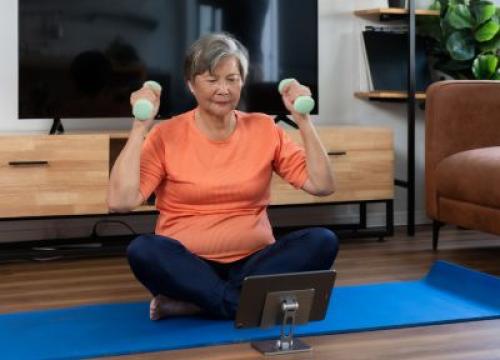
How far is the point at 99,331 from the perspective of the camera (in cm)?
235

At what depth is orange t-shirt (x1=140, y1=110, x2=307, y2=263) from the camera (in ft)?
8.01

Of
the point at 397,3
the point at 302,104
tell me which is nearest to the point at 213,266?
the point at 302,104

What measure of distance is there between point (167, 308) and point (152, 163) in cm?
40

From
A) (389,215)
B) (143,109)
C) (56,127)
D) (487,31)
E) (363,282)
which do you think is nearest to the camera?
(143,109)

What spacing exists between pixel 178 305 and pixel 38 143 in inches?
50.7

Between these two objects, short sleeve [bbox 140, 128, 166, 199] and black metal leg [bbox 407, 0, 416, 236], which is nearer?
short sleeve [bbox 140, 128, 166, 199]

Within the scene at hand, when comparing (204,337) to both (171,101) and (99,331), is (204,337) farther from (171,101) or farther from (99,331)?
(171,101)

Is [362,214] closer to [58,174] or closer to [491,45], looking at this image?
[491,45]

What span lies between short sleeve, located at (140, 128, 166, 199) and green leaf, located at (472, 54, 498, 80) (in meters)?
2.27

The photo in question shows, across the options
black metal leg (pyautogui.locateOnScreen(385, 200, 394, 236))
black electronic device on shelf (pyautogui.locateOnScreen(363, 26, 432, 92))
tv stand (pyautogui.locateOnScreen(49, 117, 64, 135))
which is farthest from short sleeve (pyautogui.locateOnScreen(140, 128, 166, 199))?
black electronic device on shelf (pyautogui.locateOnScreen(363, 26, 432, 92))

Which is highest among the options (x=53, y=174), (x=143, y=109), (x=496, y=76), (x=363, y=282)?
(x=496, y=76)

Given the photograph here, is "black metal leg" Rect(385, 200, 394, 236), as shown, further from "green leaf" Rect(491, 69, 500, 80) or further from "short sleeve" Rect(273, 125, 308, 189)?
"short sleeve" Rect(273, 125, 308, 189)

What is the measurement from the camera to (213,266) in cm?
247

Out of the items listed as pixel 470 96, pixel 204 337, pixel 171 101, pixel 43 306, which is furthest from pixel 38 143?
pixel 470 96
